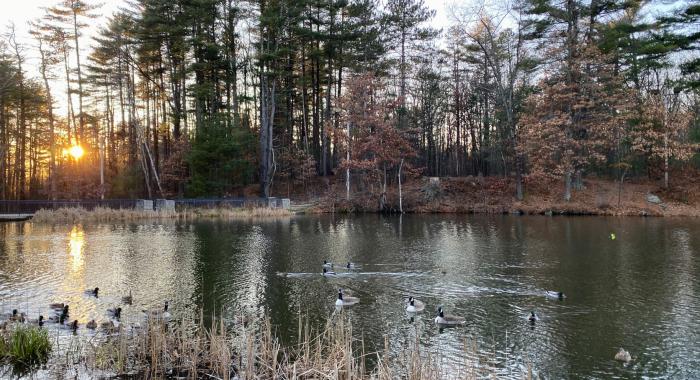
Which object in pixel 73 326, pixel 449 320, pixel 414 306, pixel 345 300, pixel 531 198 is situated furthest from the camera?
pixel 531 198

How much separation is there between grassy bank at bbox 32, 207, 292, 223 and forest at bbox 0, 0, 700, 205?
194 inches

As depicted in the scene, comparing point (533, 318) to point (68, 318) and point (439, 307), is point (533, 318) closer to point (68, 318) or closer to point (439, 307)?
point (439, 307)

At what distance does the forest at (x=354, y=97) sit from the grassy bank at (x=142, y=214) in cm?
492

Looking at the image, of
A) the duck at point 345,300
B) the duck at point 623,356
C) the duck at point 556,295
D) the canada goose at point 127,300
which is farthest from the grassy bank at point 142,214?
the duck at point 623,356

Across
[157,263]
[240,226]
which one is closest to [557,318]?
[157,263]

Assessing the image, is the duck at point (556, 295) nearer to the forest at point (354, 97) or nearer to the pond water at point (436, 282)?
the pond water at point (436, 282)

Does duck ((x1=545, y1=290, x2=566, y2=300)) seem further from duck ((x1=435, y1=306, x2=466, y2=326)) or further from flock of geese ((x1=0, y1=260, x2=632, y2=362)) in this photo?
duck ((x1=435, y1=306, x2=466, y2=326))

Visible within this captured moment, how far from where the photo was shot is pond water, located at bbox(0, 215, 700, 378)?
923 centimetres

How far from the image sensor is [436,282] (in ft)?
46.1

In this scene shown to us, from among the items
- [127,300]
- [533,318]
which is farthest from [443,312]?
[127,300]

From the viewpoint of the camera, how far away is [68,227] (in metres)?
28.6

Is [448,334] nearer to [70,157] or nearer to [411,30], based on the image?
[411,30]

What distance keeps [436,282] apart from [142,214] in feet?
86.0

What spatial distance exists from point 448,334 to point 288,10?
3399 centimetres
